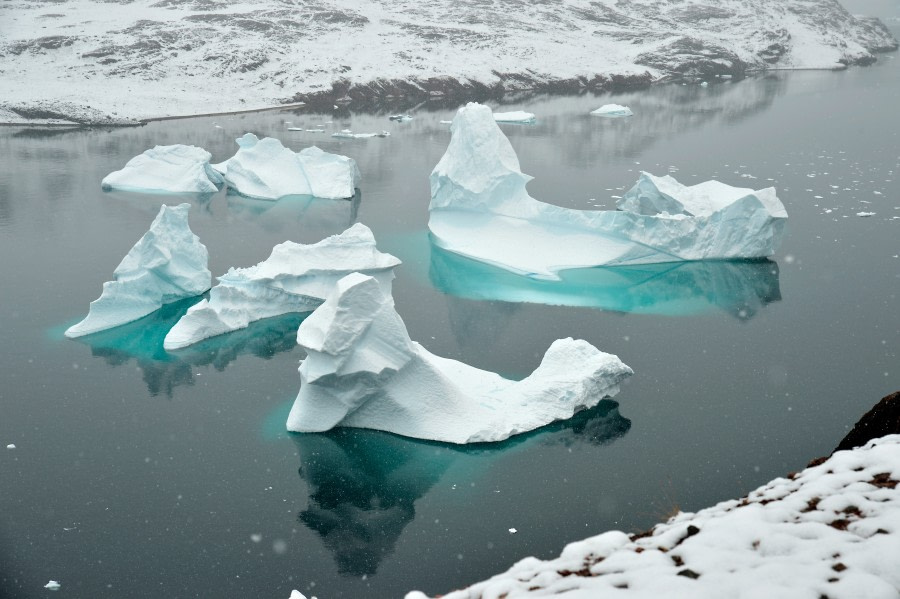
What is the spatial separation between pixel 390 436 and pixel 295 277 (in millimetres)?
5014

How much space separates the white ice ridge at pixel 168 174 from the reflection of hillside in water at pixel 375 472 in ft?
50.8

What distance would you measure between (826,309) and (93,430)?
12176mm

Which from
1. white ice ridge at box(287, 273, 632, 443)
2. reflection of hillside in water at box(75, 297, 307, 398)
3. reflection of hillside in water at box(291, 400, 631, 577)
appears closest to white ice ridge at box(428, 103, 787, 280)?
reflection of hillside in water at box(75, 297, 307, 398)

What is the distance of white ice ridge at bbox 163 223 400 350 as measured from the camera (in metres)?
14.2

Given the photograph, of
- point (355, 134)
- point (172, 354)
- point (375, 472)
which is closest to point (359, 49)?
point (355, 134)

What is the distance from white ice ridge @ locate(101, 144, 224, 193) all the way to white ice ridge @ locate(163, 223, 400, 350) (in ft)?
32.9

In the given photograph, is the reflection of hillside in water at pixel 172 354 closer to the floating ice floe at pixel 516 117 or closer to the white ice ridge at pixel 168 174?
the white ice ridge at pixel 168 174

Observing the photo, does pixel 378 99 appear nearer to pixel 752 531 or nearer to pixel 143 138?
pixel 143 138

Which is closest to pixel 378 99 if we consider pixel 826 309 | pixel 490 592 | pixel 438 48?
pixel 438 48

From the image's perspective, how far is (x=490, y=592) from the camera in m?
3.13

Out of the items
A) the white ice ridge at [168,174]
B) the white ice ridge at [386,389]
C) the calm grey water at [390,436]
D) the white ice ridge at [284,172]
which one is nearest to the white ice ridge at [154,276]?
the calm grey water at [390,436]

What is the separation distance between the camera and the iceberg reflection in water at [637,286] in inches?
603

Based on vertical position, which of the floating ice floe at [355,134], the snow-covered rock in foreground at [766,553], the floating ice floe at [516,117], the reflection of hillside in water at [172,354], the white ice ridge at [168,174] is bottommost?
the floating ice floe at [355,134]

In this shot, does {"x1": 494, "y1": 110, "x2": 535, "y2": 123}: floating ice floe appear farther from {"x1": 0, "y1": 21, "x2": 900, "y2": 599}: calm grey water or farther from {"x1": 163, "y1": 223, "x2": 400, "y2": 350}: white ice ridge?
{"x1": 163, "y1": 223, "x2": 400, "y2": 350}: white ice ridge
